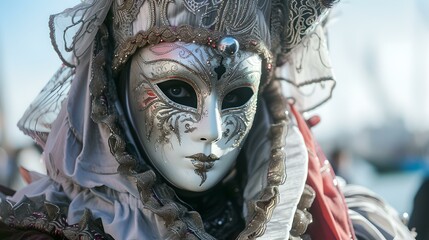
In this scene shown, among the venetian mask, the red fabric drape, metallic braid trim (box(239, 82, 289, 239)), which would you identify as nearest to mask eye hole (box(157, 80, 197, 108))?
the venetian mask

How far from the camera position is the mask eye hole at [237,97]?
1.77m

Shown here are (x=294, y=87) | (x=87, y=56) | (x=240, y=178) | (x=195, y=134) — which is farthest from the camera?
(x=294, y=87)

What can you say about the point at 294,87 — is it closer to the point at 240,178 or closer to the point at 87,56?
the point at 240,178

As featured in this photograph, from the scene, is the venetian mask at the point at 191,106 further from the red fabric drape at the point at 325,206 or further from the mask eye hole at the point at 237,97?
the red fabric drape at the point at 325,206

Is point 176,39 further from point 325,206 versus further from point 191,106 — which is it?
point 325,206

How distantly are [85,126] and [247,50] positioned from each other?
362 millimetres

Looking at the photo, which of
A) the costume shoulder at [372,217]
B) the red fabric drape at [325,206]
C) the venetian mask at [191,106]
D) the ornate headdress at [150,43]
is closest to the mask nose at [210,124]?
the venetian mask at [191,106]

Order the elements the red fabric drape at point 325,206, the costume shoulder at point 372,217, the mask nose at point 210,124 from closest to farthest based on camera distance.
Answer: the mask nose at point 210,124 → the red fabric drape at point 325,206 → the costume shoulder at point 372,217

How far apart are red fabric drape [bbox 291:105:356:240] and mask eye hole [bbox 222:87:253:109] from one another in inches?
9.6

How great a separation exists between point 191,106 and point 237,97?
11 centimetres

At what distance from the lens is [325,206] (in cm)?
187

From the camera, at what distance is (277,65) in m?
2.02

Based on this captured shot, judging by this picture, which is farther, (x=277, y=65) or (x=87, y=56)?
(x=277, y=65)

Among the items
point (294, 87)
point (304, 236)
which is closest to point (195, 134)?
point (304, 236)
